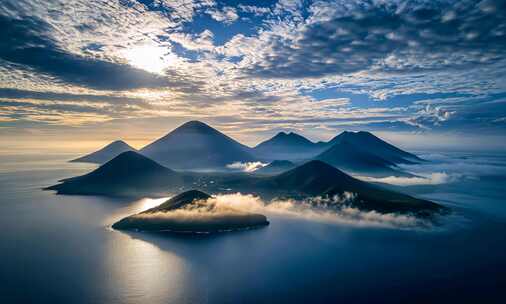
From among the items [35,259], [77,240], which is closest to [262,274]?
[35,259]

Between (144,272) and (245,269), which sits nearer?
(144,272)

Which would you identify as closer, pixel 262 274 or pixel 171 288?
pixel 171 288

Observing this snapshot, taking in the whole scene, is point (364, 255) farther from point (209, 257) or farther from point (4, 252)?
point (4, 252)

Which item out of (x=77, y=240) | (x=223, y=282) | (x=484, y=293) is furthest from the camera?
(x=77, y=240)

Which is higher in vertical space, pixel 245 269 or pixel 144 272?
pixel 245 269

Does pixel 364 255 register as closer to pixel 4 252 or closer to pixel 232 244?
pixel 232 244

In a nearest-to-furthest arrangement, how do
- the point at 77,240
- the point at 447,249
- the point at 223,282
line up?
the point at 223,282 → the point at 447,249 → the point at 77,240

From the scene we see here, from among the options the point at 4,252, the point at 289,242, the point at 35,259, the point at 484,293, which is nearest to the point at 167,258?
the point at 35,259

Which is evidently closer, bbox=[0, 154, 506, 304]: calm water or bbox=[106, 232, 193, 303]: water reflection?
bbox=[0, 154, 506, 304]: calm water

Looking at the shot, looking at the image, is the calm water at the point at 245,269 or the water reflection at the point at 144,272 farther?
the water reflection at the point at 144,272
